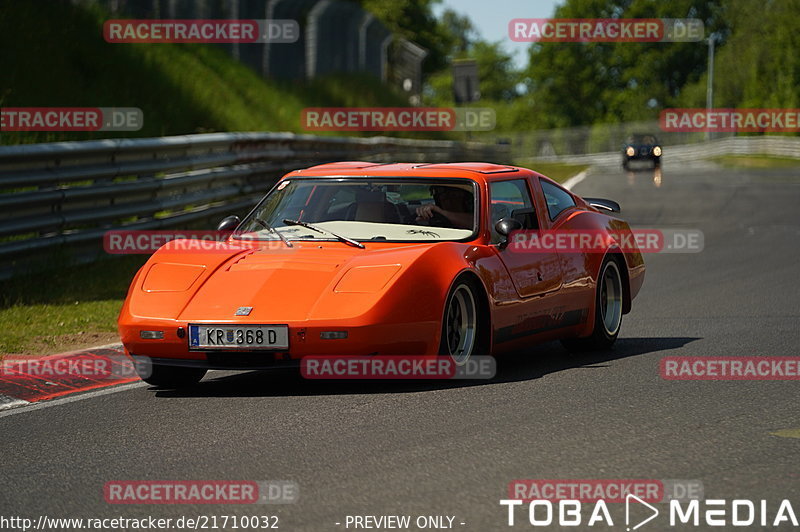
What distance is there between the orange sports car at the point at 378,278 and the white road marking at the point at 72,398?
10.1 inches

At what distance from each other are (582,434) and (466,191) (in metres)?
2.75

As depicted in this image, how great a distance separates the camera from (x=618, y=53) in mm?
109438

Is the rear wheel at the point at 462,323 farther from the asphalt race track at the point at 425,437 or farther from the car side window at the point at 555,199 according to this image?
the car side window at the point at 555,199

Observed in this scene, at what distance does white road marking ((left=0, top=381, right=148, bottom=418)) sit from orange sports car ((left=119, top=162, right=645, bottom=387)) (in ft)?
0.84

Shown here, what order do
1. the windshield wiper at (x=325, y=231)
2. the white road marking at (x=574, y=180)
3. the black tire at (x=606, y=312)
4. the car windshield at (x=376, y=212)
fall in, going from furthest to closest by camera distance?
1. the white road marking at (x=574, y=180)
2. the black tire at (x=606, y=312)
3. the car windshield at (x=376, y=212)
4. the windshield wiper at (x=325, y=231)

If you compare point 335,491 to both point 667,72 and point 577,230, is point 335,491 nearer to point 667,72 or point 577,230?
point 577,230

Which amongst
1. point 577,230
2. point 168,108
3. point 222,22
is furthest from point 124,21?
point 577,230

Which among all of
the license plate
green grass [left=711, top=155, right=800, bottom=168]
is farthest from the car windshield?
green grass [left=711, top=155, right=800, bottom=168]

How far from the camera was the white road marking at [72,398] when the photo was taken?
752 centimetres

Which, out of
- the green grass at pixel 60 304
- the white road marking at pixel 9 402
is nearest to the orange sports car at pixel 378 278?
the white road marking at pixel 9 402

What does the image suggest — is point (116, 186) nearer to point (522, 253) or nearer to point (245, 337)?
point (522, 253)

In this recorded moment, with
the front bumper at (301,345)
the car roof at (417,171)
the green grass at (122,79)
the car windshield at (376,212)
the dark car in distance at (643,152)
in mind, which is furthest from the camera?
the dark car in distance at (643,152)

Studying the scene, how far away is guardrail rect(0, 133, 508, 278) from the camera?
1182 cm

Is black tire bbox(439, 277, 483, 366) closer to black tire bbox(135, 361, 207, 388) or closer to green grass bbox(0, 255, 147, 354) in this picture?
black tire bbox(135, 361, 207, 388)
